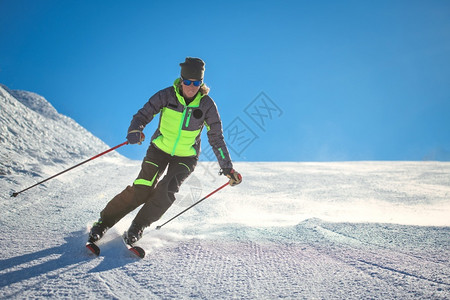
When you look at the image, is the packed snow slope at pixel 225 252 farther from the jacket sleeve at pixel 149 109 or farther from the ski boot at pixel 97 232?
the jacket sleeve at pixel 149 109

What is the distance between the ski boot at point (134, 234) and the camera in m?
2.82

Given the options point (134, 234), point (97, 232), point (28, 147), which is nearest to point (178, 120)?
point (134, 234)

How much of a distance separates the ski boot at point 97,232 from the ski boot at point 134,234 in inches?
10.2

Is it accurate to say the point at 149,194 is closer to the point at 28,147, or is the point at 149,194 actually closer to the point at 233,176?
the point at 233,176

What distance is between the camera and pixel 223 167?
11.4 ft

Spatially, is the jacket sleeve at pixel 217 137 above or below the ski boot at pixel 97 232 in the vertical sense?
above

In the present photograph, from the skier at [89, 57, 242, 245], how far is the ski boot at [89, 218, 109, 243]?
0.01 meters

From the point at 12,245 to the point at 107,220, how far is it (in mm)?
854

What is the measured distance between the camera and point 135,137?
3189 millimetres

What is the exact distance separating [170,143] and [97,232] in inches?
48.7

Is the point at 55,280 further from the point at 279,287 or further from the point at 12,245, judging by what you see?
the point at 279,287

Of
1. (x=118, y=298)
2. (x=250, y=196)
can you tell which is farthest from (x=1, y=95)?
(x=118, y=298)

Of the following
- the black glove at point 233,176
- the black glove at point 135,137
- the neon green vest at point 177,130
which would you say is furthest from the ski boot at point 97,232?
the black glove at point 233,176

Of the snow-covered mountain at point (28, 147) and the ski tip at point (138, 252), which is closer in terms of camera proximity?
the ski tip at point (138, 252)
